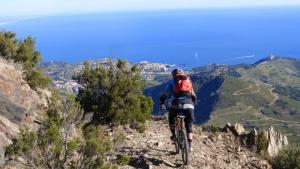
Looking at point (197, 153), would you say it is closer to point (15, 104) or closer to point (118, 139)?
point (118, 139)

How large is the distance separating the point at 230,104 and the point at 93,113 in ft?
397

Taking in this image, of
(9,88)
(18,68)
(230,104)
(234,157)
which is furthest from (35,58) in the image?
(230,104)

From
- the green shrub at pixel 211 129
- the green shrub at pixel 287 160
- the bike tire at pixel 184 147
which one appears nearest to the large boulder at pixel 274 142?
the green shrub at pixel 287 160

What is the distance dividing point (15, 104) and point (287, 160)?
20.0 ft

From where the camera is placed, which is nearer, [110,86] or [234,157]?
[234,157]

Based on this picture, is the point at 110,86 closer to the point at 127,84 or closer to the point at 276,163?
the point at 127,84

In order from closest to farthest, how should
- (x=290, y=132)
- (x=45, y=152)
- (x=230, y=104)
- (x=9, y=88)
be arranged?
(x=45, y=152) < (x=9, y=88) < (x=290, y=132) < (x=230, y=104)

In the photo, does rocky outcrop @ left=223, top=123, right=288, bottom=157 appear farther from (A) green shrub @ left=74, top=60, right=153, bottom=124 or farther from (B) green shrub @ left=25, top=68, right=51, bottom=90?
(B) green shrub @ left=25, top=68, right=51, bottom=90

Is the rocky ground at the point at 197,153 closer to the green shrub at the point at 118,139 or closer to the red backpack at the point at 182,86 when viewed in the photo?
the green shrub at the point at 118,139

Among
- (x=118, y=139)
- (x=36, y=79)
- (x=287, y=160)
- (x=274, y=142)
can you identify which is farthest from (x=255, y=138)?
(x=36, y=79)

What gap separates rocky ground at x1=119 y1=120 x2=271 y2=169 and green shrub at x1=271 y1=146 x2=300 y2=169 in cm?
26

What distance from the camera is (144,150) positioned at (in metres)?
9.70

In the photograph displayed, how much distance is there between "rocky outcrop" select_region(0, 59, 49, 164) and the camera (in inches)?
352

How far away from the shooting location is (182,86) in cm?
832
